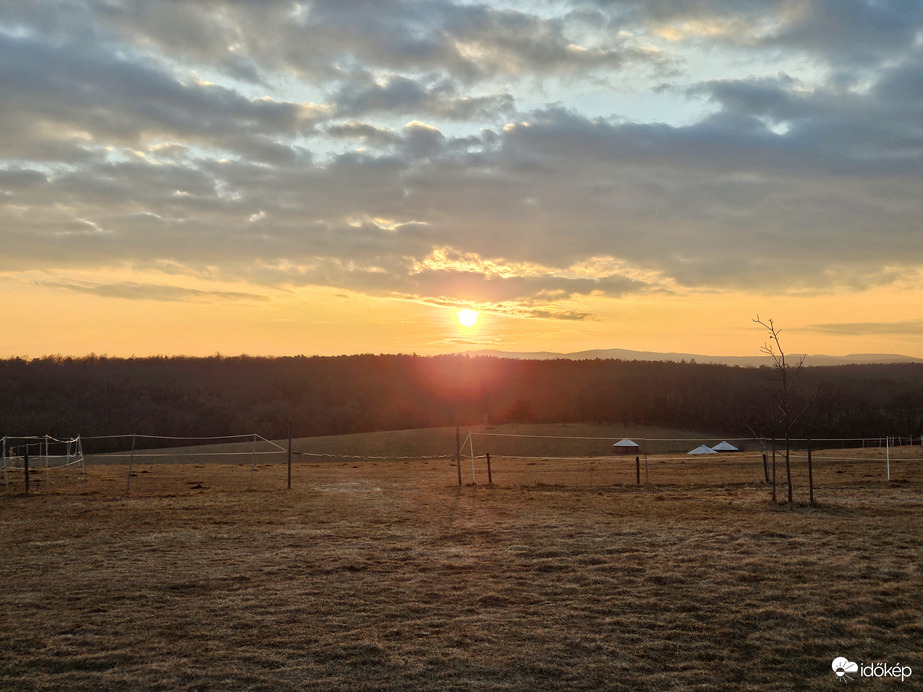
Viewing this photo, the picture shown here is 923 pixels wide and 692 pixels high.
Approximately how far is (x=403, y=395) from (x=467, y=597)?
11635cm

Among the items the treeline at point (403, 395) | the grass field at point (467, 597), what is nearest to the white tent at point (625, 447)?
the treeline at point (403, 395)

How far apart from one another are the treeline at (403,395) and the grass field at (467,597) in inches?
2810

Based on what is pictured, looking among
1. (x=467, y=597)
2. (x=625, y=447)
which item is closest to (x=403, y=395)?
(x=625, y=447)

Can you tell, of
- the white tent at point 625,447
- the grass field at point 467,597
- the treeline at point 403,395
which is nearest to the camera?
the grass field at point 467,597

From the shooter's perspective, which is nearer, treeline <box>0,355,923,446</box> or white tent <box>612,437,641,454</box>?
white tent <box>612,437,641,454</box>

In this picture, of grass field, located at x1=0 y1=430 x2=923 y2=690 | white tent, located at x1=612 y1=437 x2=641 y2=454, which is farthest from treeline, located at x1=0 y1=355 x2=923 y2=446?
grass field, located at x1=0 y1=430 x2=923 y2=690

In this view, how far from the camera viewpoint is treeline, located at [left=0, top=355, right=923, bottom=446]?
91.9m

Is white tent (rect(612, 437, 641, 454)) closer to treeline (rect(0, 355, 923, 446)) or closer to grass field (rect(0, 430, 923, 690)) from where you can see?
treeline (rect(0, 355, 923, 446))

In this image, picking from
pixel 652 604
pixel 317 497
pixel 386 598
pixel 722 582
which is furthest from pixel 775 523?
pixel 317 497

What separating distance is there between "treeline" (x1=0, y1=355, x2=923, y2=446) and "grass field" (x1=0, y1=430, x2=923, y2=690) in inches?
2810

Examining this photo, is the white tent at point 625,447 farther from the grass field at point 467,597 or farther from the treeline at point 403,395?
the grass field at point 467,597

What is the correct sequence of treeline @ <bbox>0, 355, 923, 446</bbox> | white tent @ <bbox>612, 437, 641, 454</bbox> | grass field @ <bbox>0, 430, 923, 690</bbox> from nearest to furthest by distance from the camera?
grass field @ <bbox>0, 430, 923, 690</bbox> < white tent @ <bbox>612, 437, 641, 454</bbox> < treeline @ <bbox>0, 355, 923, 446</bbox>

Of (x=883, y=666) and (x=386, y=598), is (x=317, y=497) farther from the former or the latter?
(x=883, y=666)

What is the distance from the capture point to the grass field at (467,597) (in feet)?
22.1
